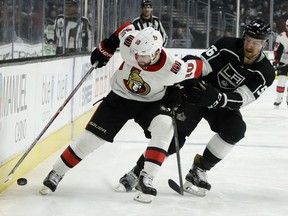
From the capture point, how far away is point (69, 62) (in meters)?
5.56

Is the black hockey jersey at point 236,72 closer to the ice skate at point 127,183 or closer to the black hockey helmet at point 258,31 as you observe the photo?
the black hockey helmet at point 258,31

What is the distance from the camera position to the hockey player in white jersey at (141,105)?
3506 mm

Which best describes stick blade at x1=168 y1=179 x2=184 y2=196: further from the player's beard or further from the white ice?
the player's beard

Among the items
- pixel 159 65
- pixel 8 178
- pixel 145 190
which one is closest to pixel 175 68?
pixel 159 65

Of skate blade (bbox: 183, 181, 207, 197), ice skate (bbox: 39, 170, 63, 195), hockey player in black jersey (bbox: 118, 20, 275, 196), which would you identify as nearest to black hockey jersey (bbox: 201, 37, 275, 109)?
hockey player in black jersey (bbox: 118, 20, 275, 196)

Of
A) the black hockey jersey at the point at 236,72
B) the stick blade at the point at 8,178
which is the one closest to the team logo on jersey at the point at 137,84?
the black hockey jersey at the point at 236,72

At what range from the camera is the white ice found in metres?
3.41

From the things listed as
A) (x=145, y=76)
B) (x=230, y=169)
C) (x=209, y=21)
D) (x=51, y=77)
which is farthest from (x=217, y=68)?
(x=209, y=21)

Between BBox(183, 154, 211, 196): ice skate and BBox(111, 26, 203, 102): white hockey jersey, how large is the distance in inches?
20.5

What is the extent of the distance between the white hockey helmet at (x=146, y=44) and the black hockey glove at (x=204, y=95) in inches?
10.2

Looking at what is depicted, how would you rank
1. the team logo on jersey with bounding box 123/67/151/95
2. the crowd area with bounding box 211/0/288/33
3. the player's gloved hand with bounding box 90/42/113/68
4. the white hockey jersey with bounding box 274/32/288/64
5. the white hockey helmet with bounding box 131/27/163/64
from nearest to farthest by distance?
the white hockey helmet with bounding box 131/27/163/64
the team logo on jersey with bounding box 123/67/151/95
the player's gloved hand with bounding box 90/42/113/68
the white hockey jersey with bounding box 274/32/288/64
the crowd area with bounding box 211/0/288/33

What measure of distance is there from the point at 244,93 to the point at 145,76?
19.9 inches

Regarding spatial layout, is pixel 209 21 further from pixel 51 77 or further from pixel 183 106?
pixel 183 106

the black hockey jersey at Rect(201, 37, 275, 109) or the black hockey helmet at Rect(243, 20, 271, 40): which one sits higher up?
the black hockey helmet at Rect(243, 20, 271, 40)
